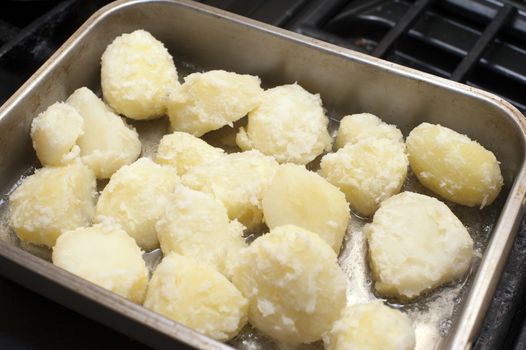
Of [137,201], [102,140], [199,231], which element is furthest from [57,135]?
[199,231]

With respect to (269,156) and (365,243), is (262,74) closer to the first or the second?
(269,156)

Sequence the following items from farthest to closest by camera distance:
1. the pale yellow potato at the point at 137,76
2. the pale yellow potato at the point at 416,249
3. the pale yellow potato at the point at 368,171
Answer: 1. the pale yellow potato at the point at 137,76
2. the pale yellow potato at the point at 368,171
3. the pale yellow potato at the point at 416,249

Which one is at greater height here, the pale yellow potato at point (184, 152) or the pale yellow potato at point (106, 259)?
the pale yellow potato at point (184, 152)

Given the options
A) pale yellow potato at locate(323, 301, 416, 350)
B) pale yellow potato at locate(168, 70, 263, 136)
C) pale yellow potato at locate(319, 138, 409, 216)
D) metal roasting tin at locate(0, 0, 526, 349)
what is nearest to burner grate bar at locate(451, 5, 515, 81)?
metal roasting tin at locate(0, 0, 526, 349)

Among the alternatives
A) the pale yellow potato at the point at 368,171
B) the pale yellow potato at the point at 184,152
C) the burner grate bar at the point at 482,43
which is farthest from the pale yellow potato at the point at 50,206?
the burner grate bar at the point at 482,43

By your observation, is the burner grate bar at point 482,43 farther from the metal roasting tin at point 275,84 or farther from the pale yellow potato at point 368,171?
the pale yellow potato at point 368,171

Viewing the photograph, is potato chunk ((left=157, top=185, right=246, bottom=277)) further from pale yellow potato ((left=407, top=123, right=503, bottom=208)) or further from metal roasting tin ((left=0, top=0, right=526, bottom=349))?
pale yellow potato ((left=407, top=123, right=503, bottom=208))
